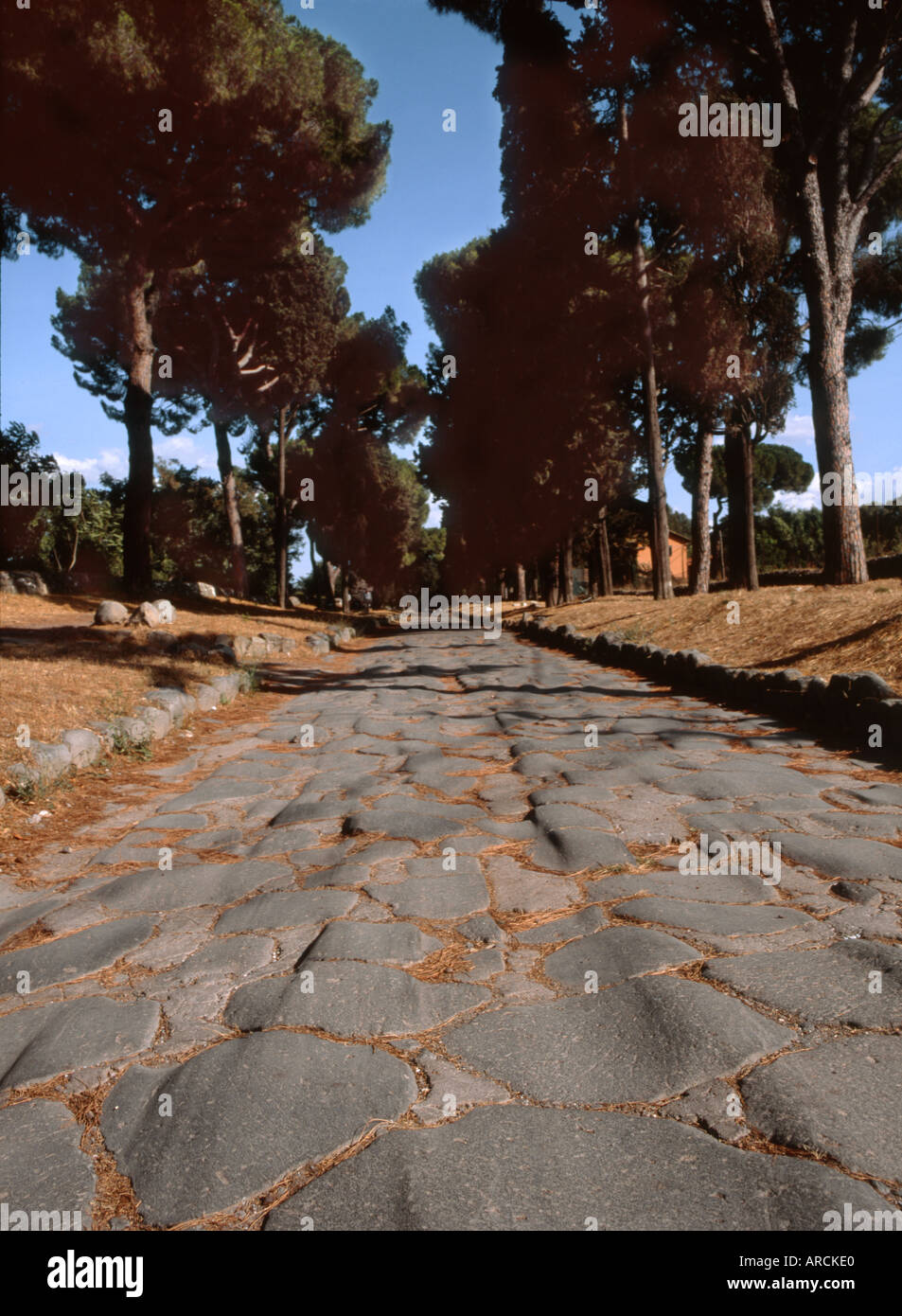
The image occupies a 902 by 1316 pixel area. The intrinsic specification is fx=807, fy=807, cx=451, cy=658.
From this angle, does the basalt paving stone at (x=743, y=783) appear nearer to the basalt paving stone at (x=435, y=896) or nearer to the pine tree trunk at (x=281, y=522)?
the basalt paving stone at (x=435, y=896)

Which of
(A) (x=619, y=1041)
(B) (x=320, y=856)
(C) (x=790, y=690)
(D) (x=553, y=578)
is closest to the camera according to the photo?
(A) (x=619, y=1041)

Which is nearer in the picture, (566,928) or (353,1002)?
→ (353,1002)

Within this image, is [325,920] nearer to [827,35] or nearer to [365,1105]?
[365,1105]

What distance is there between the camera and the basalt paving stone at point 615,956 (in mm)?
2129

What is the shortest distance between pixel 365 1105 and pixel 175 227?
55.3ft

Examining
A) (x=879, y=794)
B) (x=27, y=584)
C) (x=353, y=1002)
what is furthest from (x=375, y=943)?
(x=27, y=584)

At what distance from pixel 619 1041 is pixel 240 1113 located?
0.83 metres

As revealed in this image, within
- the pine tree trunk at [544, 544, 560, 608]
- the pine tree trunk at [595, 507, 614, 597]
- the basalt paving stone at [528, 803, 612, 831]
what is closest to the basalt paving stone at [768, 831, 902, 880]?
the basalt paving stone at [528, 803, 612, 831]

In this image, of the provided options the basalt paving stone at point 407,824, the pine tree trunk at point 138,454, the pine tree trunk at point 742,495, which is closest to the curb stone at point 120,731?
the basalt paving stone at point 407,824

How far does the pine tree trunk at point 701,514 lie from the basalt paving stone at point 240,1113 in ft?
53.4

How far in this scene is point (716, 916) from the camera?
246 centimetres

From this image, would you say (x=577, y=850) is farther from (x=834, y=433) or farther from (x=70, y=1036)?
(x=834, y=433)

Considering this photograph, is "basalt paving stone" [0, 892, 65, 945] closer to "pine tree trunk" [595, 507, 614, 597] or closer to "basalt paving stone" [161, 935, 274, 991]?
"basalt paving stone" [161, 935, 274, 991]

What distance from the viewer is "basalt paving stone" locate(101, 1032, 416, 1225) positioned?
4.72 feet
